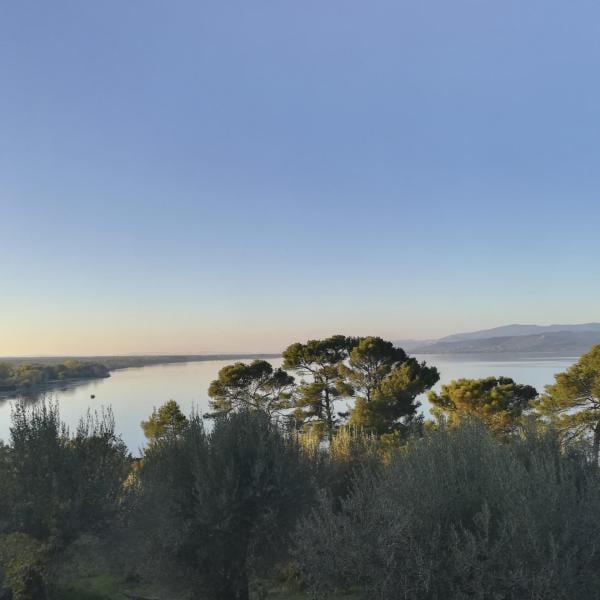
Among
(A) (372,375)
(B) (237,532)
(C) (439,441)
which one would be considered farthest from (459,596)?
(A) (372,375)

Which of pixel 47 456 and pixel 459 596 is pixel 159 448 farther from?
pixel 459 596

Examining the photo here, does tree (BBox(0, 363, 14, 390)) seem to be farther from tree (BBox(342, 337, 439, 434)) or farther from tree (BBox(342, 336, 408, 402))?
tree (BBox(342, 337, 439, 434))

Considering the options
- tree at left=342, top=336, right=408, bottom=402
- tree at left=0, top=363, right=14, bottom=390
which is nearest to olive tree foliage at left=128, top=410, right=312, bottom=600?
tree at left=342, top=336, right=408, bottom=402

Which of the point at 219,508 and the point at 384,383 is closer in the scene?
the point at 219,508

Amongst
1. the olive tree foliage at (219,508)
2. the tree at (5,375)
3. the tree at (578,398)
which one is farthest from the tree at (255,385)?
the tree at (5,375)

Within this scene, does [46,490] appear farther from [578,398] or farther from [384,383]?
[384,383]

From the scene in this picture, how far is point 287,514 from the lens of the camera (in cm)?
1052

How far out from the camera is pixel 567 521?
614 centimetres

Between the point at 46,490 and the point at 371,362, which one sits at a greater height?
the point at 371,362

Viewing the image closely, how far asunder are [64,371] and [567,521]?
137156mm

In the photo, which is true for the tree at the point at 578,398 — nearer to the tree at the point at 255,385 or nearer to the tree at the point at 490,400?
the tree at the point at 490,400

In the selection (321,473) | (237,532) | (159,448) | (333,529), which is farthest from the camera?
(321,473)

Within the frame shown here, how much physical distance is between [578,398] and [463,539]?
2274 centimetres

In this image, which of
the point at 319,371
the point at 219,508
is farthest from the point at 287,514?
the point at 319,371
